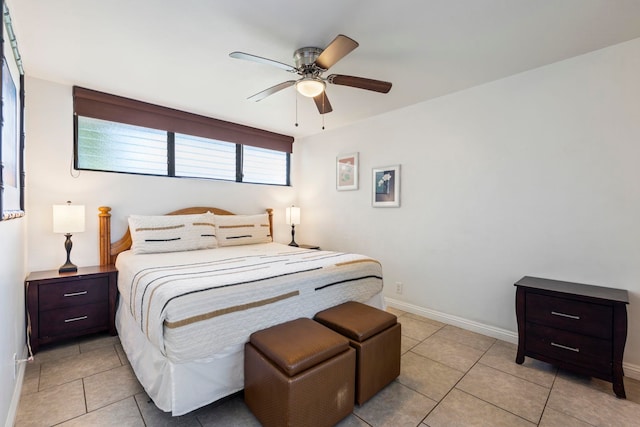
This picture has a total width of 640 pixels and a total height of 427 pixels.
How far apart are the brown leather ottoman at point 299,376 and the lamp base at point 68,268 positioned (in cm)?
208

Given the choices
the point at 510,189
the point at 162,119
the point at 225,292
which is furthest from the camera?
the point at 162,119

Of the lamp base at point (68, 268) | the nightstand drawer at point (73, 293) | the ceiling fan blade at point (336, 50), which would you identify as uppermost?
the ceiling fan blade at point (336, 50)

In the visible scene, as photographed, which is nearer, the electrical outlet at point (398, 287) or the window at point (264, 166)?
the electrical outlet at point (398, 287)

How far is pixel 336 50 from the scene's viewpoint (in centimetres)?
180

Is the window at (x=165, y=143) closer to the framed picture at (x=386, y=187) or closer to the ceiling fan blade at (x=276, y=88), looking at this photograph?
the ceiling fan blade at (x=276, y=88)

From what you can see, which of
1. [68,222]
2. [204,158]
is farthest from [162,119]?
[68,222]

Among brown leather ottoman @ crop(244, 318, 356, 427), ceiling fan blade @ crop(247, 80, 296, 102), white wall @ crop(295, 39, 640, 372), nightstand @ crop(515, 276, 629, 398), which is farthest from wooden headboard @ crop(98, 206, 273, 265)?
nightstand @ crop(515, 276, 629, 398)

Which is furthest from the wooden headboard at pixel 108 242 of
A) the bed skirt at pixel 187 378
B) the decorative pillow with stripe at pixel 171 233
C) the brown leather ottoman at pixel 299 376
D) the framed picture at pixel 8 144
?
the brown leather ottoman at pixel 299 376

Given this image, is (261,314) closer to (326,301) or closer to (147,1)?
(326,301)

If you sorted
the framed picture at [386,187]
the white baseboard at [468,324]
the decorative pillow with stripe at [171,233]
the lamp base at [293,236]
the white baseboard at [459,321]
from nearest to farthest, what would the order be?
the white baseboard at [468,324] → the white baseboard at [459,321] → the decorative pillow with stripe at [171,233] → the framed picture at [386,187] → the lamp base at [293,236]

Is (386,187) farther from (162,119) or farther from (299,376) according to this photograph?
(162,119)

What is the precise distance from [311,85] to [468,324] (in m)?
2.72

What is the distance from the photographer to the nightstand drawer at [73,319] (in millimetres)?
2391

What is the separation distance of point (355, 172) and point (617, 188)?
8.26 feet
